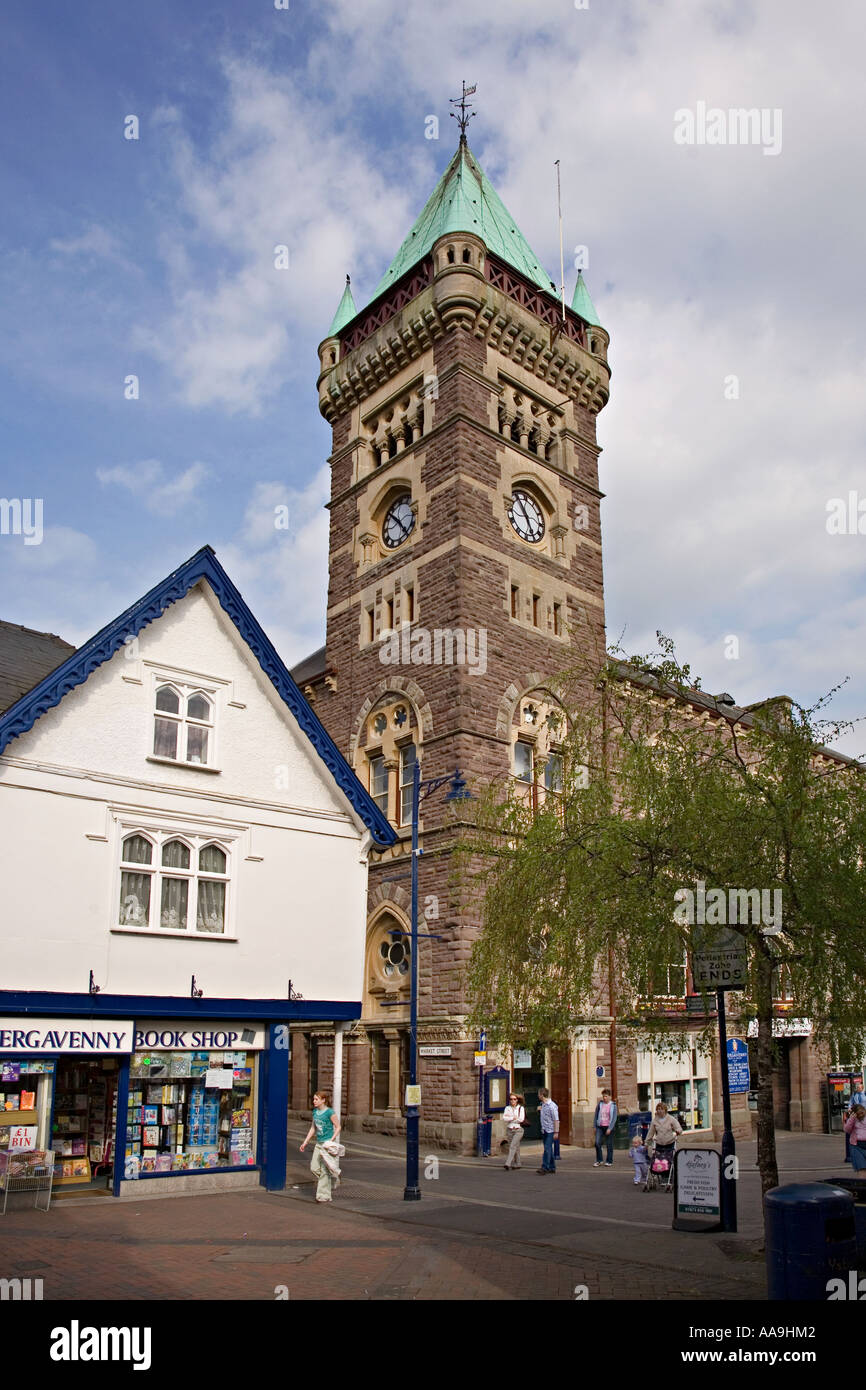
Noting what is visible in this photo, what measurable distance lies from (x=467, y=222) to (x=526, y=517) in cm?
944

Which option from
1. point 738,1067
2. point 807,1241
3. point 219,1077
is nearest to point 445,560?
point 738,1067

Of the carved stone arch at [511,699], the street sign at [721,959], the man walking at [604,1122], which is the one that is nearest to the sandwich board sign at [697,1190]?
the street sign at [721,959]

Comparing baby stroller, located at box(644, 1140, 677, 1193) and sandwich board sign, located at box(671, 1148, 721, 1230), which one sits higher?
sandwich board sign, located at box(671, 1148, 721, 1230)

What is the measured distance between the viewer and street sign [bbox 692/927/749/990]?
41.6ft

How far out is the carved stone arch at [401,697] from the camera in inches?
1163

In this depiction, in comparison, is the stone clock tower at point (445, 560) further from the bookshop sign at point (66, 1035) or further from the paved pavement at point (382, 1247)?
the bookshop sign at point (66, 1035)

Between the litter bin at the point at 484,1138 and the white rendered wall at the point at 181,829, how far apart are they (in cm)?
749

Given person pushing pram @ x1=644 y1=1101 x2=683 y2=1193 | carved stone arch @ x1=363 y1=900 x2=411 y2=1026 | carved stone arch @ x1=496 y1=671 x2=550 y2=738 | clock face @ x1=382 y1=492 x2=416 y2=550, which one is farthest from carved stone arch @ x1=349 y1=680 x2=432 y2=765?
person pushing pram @ x1=644 y1=1101 x2=683 y2=1193

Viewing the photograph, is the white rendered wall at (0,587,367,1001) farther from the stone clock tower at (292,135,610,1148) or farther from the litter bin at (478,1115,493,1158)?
the litter bin at (478,1115,493,1158)

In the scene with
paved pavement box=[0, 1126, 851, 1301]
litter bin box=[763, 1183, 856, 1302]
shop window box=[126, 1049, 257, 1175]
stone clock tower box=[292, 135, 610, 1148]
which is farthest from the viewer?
stone clock tower box=[292, 135, 610, 1148]

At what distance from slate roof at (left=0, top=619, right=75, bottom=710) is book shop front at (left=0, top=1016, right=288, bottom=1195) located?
5.75 meters

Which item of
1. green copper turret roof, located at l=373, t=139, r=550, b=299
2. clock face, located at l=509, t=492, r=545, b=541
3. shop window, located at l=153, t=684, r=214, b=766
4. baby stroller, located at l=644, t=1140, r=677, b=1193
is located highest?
green copper turret roof, located at l=373, t=139, r=550, b=299

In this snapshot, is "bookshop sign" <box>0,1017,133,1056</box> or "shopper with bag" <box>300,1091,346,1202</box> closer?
"bookshop sign" <box>0,1017,133,1056</box>

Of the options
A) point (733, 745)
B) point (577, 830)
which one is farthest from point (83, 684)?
point (733, 745)
